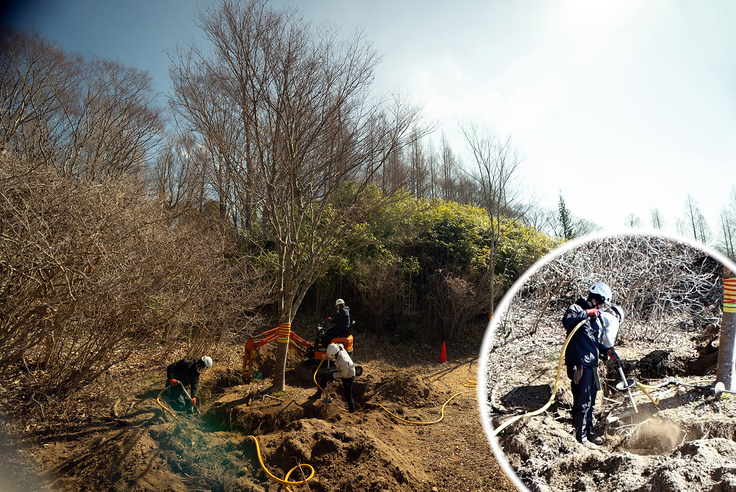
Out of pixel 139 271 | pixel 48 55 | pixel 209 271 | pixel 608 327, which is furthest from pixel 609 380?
pixel 48 55

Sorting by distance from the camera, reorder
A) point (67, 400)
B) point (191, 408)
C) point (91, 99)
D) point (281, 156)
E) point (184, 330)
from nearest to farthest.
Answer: point (67, 400) → point (191, 408) → point (281, 156) → point (184, 330) → point (91, 99)

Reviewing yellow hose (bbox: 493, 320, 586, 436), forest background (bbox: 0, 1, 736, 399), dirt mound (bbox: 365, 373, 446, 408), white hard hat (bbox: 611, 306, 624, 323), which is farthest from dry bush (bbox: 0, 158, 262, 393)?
white hard hat (bbox: 611, 306, 624, 323)

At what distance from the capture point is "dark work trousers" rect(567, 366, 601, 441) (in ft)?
3.65

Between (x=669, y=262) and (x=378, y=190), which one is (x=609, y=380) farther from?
(x=378, y=190)

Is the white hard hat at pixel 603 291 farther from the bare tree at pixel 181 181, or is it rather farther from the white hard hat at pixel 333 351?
the bare tree at pixel 181 181

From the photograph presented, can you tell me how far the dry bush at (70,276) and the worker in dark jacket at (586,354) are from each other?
14.3ft

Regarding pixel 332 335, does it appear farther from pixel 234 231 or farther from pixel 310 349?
pixel 234 231

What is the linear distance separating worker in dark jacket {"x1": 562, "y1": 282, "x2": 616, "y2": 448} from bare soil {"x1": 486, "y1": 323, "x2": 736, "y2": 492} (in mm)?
38

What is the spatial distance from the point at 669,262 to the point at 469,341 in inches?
411

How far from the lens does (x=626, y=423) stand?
1.16m

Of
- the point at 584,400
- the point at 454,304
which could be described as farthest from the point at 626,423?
the point at 454,304

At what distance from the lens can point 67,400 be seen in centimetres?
463

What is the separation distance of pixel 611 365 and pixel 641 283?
1.15ft

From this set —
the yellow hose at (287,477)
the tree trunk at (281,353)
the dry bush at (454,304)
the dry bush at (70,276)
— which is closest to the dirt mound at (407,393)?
the tree trunk at (281,353)
